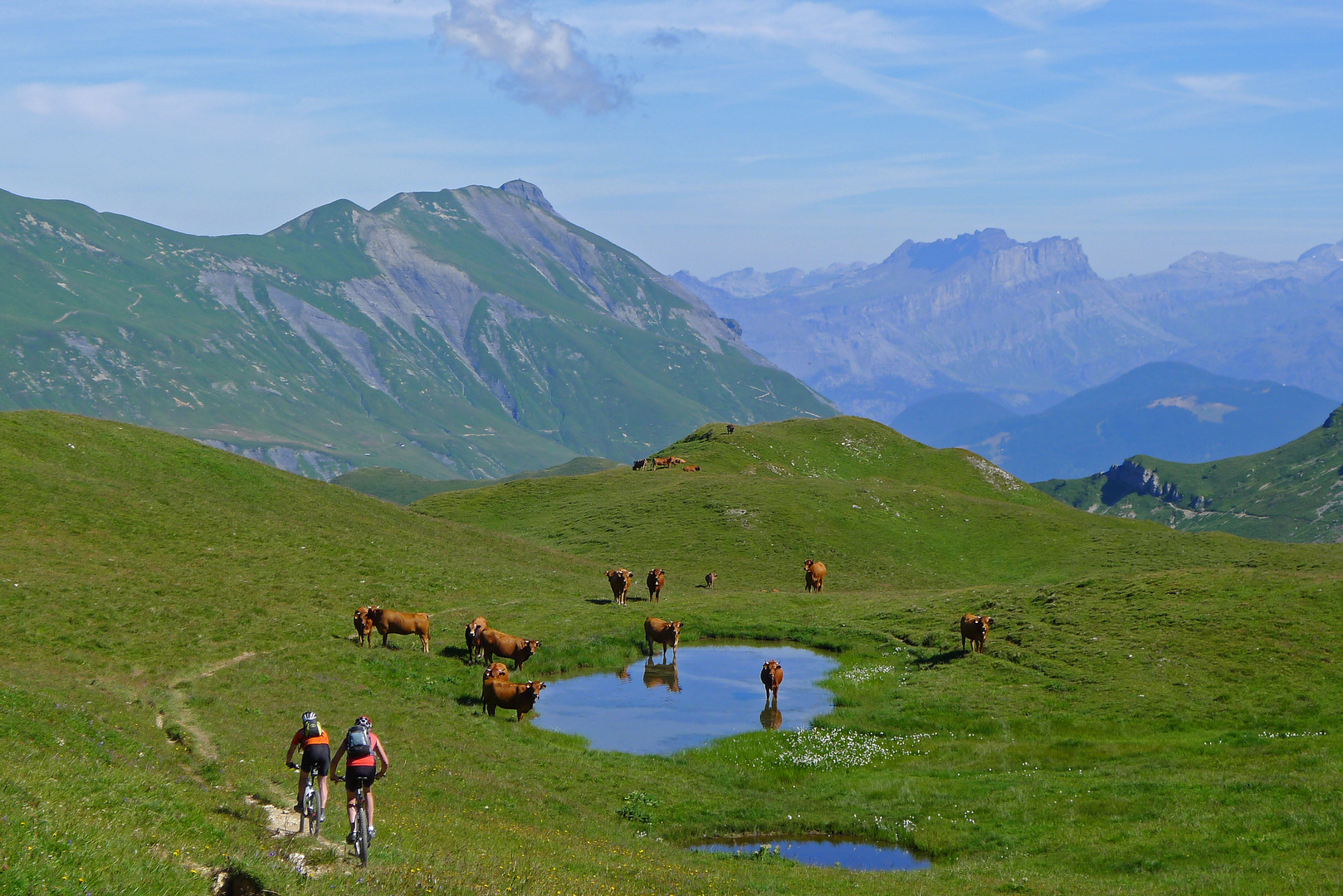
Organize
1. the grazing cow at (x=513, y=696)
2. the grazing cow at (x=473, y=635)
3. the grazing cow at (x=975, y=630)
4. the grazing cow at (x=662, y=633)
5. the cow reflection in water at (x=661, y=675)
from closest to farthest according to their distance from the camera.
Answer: the grazing cow at (x=513, y=696), the grazing cow at (x=473, y=635), the cow reflection in water at (x=661, y=675), the grazing cow at (x=975, y=630), the grazing cow at (x=662, y=633)

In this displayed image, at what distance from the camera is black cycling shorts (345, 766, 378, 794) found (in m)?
19.5

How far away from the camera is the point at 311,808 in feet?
68.5

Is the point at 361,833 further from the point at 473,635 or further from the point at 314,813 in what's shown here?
the point at 473,635

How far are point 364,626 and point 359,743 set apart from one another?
85.5 feet

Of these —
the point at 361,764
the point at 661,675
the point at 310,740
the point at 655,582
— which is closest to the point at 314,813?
the point at 310,740

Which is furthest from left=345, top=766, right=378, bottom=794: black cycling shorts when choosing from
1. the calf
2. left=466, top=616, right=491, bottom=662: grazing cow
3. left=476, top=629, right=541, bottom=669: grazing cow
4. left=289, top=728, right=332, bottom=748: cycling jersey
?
the calf

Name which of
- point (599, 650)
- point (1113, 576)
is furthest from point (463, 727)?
point (1113, 576)

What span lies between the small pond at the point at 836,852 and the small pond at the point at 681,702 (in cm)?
943

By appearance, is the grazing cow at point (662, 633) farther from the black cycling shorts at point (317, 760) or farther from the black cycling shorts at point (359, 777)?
the black cycling shorts at point (359, 777)

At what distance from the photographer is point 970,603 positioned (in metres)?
59.2

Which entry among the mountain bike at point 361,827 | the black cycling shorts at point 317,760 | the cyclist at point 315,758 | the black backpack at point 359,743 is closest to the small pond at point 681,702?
the cyclist at point 315,758

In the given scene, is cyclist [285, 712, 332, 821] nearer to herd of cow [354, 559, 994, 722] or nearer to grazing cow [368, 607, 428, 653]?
herd of cow [354, 559, 994, 722]

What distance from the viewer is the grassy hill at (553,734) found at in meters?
20.7

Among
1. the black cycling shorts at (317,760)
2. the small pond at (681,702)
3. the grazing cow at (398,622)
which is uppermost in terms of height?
the black cycling shorts at (317,760)
